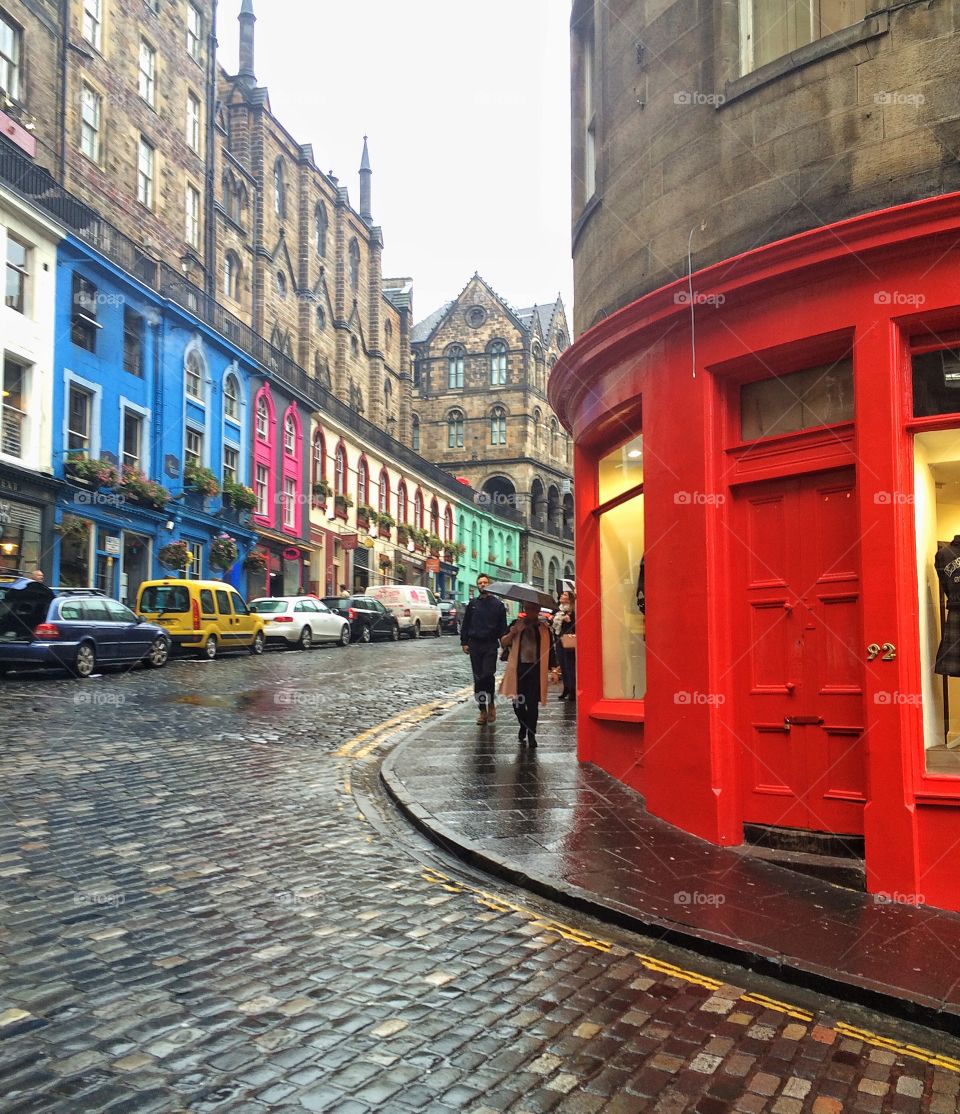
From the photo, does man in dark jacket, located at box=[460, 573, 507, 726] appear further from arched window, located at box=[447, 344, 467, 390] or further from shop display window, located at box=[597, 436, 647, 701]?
arched window, located at box=[447, 344, 467, 390]

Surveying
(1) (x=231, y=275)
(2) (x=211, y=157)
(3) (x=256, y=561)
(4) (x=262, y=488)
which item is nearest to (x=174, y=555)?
(3) (x=256, y=561)

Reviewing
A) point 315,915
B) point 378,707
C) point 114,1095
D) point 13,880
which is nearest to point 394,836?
point 315,915

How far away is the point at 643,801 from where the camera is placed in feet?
28.5

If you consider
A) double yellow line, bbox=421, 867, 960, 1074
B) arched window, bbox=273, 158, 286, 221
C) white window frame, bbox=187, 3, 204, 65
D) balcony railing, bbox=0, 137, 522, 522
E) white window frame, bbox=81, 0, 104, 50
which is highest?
white window frame, bbox=187, 3, 204, 65

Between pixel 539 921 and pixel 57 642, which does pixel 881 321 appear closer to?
pixel 539 921

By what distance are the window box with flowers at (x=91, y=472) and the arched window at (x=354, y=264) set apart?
31.6 metres

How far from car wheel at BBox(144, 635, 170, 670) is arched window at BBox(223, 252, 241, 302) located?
23.3 m

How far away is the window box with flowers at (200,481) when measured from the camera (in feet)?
98.1

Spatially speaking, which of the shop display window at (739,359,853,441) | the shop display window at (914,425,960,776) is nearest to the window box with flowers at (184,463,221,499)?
the shop display window at (739,359,853,441)

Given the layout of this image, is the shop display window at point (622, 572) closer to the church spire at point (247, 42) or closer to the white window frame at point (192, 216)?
the white window frame at point (192, 216)

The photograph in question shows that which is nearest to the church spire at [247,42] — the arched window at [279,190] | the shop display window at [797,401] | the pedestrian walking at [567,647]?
the arched window at [279,190]

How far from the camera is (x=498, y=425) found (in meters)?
74.3

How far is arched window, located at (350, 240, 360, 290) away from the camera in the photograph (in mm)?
55000

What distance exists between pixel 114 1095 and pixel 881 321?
5.84m
